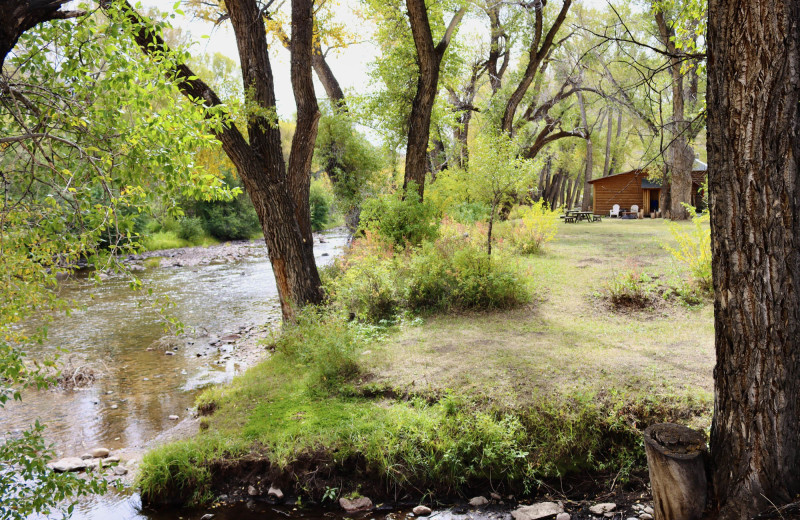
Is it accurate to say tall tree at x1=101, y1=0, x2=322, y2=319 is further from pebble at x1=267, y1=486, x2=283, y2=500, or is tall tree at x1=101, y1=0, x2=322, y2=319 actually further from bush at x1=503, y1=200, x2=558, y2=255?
bush at x1=503, y1=200, x2=558, y2=255

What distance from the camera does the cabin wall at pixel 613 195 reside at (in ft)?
104

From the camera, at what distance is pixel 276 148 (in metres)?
8.02

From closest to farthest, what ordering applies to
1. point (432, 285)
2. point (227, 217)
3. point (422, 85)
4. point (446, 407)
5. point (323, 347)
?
point (446, 407)
point (323, 347)
point (432, 285)
point (422, 85)
point (227, 217)

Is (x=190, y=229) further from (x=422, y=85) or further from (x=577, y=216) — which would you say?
Answer: (x=422, y=85)

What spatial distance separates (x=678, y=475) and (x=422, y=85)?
1026cm

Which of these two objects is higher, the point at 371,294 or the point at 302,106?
the point at 302,106

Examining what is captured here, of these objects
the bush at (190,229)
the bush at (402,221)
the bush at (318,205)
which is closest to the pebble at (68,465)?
the bush at (402,221)

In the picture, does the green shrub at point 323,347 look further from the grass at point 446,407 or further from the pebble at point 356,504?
the pebble at point 356,504

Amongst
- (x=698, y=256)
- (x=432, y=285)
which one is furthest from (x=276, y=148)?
(x=698, y=256)

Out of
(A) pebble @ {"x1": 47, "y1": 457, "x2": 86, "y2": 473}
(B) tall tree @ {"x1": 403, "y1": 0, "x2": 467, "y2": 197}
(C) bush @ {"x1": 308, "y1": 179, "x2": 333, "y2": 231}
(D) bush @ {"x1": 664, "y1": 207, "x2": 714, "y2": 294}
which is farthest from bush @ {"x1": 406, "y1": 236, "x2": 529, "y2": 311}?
(C) bush @ {"x1": 308, "y1": 179, "x2": 333, "y2": 231}

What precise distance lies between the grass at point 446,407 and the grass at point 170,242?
81.2 ft

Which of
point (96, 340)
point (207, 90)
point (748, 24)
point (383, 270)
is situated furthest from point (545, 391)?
point (96, 340)

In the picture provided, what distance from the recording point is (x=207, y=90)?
23.5 ft

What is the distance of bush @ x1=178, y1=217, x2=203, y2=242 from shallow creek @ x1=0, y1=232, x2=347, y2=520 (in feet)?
48.7
